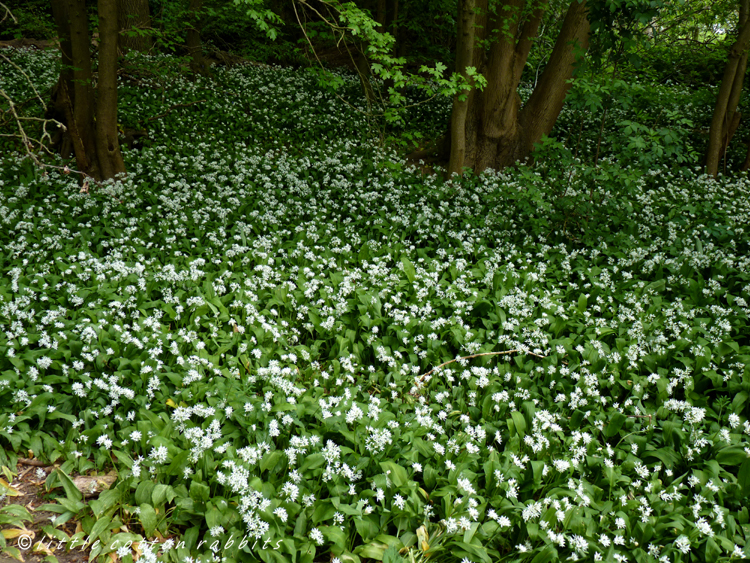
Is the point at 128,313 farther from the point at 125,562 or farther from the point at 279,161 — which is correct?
the point at 279,161

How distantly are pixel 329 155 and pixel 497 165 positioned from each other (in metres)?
2.85

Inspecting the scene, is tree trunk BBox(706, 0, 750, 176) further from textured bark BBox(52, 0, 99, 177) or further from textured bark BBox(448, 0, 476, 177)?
textured bark BBox(52, 0, 99, 177)

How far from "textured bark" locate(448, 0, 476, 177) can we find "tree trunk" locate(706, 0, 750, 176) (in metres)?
4.29

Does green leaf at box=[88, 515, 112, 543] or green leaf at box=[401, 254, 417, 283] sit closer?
green leaf at box=[88, 515, 112, 543]

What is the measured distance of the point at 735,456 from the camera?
3344 mm

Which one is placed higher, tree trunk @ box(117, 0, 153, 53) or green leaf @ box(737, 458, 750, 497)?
tree trunk @ box(117, 0, 153, 53)

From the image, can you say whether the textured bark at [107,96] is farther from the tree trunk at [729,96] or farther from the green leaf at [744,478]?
the tree trunk at [729,96]

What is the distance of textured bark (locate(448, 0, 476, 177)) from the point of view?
7.28m

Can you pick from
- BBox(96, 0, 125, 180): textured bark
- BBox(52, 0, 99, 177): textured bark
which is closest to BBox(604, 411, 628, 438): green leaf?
→ BBox(96, 0, 125, 180): textured bark

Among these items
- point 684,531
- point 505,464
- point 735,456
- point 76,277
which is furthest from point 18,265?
point 735,456

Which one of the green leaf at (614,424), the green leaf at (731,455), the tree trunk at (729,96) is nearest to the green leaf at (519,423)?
the green leaf at (614,424)

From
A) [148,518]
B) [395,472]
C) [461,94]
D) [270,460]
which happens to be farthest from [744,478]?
[461,94]

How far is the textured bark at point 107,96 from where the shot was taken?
6.34 meters

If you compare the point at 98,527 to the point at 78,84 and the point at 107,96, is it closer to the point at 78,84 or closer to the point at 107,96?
the point at 107,96
